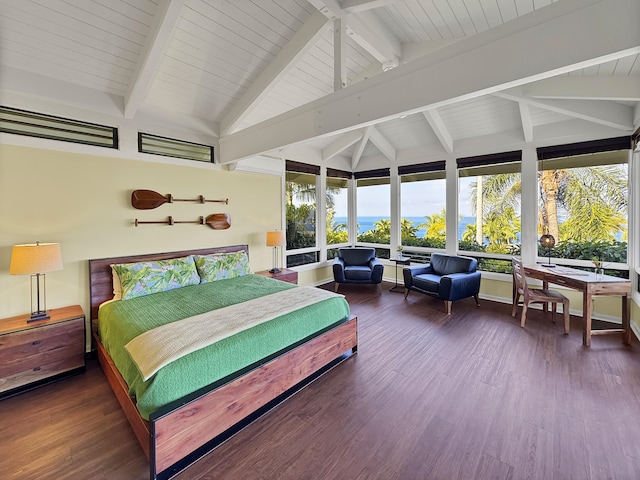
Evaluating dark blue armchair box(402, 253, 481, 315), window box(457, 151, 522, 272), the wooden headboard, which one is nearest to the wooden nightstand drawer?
the wooden headboard

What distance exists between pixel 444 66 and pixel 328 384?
8.91 ft

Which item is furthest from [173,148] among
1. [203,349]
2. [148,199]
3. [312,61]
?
[203,349]

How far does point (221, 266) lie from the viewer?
4000 millimetres

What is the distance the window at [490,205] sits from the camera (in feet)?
16.0

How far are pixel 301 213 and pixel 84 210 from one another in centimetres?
347

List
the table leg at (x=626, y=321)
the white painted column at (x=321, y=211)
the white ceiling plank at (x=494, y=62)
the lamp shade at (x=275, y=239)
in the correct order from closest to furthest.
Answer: the white ceiling plank at (x=494, y=62) < the table leg at (x=626, y=321) < the lamp shade at (x=275, y=239) < the white painted column at (x=321, y=211)

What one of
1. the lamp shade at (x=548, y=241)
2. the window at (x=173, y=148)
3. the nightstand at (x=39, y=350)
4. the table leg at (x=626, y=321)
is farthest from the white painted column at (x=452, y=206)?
the nightstand at (x=39, y=350)

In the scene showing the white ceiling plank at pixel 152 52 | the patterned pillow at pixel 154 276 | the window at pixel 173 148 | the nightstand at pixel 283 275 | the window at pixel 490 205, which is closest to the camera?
the white ceiling plank at pixel 152 52

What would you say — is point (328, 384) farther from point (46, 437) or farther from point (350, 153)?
point (350, 153)

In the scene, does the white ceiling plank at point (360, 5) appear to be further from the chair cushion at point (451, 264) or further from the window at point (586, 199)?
the chair cushion at point (451, 264)

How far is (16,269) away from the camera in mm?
2527

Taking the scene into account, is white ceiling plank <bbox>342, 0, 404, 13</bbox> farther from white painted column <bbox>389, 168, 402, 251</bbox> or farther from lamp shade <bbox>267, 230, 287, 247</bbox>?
white painted column <bbox>389, 168, 402, 251</bbox>

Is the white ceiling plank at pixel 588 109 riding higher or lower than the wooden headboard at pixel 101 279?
higher

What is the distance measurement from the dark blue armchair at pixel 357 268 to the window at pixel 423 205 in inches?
39.1
